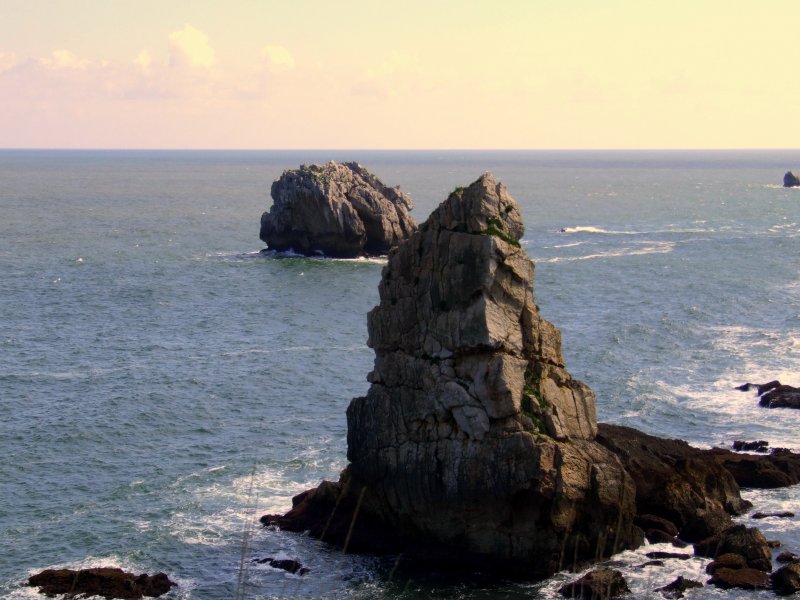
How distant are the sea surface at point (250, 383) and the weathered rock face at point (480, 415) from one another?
210 centimetres

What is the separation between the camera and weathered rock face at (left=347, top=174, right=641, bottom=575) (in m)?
42.1

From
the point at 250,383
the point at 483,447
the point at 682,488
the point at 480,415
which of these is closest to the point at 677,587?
the point at 682,488

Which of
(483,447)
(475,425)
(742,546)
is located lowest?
(742,546)

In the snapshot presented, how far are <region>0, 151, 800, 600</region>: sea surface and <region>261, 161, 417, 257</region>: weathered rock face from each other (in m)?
3.05

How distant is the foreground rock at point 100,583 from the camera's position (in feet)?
133

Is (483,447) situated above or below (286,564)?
above

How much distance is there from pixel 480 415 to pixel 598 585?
25.7 ft

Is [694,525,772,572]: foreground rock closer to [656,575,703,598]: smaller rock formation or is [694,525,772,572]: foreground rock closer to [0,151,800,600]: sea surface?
[0,151,800,600]: sea surface

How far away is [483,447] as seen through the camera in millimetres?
42969

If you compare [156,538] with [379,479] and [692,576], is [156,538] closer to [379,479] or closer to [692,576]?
[379,479]

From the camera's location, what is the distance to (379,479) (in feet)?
148

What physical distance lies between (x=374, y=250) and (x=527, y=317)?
78.9 metres

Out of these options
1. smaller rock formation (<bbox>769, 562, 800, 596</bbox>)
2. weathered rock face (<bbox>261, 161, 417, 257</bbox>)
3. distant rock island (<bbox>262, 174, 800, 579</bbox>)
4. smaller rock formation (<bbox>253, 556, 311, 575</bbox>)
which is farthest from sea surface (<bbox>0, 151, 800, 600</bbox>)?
weathered rock face (<bbox>261, 161, 417, 257</bbox>)

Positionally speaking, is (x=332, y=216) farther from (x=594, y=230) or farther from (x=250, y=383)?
(x=594, y=230)
